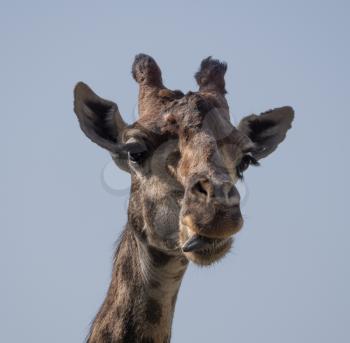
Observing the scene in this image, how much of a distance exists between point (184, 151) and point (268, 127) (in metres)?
2.66

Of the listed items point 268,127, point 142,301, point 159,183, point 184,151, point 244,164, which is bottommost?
point 142,301

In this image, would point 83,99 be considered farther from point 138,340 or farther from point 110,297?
point 138,340

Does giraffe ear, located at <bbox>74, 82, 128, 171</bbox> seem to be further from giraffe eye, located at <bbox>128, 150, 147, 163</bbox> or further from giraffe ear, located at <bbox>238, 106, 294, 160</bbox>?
giraffe ear, located at <bbox>238, 106, 294, 160</bbox>

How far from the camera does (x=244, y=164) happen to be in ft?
32.6

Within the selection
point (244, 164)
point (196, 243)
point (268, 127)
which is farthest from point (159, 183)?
point (268, 127)

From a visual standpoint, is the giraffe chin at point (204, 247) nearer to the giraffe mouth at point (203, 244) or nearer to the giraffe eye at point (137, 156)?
the giraffe mouth at point (203, 244)

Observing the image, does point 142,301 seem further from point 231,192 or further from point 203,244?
point 231,192

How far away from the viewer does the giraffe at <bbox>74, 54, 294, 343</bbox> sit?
329 inches

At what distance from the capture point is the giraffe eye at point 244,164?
979 cm

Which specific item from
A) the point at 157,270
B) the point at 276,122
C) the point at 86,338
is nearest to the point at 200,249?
the point at 157,270

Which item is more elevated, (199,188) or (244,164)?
(244,164)

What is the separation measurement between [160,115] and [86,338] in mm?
3232

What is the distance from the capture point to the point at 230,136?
951 centimetres

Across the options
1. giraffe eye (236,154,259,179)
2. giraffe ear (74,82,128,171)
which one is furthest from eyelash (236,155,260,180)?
giraffe ear (74,82,128,171)
